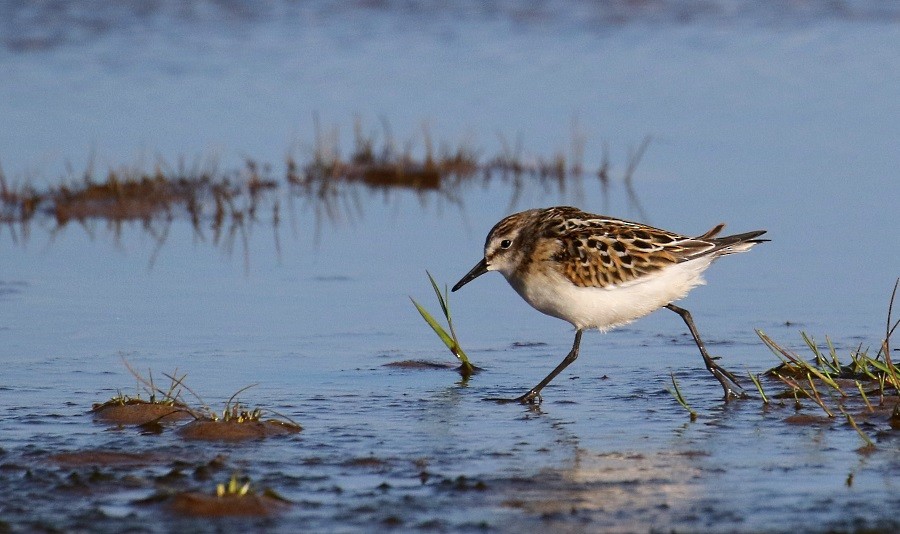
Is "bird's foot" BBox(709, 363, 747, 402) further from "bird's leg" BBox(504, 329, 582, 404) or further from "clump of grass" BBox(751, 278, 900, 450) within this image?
"bird's leg" BBox(504, 329, 582, 404)

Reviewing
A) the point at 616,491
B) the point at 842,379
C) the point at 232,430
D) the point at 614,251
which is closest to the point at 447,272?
the point at 614,251

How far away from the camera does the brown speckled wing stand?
8.04 m

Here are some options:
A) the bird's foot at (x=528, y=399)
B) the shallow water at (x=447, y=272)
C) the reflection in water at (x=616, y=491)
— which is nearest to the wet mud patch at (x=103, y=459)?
the shallow water at (x=447, y=272)

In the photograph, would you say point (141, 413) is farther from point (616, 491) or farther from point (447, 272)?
point (447, 272)

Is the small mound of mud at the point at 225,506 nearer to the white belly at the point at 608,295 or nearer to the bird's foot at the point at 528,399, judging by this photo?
the bird's foot at the point at 528,399

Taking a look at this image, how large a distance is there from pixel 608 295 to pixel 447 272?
2.89 meters

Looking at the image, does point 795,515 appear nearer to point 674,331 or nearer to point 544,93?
point 674,331

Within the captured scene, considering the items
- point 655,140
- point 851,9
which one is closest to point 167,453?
point 655,140

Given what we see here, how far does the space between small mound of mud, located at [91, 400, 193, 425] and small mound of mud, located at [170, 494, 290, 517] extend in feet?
5.22

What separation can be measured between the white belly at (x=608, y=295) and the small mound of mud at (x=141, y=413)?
2040 mm

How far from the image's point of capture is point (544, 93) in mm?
17156

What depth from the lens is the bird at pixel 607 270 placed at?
804cm

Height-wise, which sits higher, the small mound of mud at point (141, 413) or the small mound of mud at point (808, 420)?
the small mound of mud at point (141, 413)

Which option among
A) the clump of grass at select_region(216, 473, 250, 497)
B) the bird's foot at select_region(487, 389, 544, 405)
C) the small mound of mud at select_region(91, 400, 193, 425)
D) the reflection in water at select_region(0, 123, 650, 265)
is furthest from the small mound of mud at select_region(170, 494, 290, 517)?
Answer: the reflection in water at select_region(0, 123, 650, 265)
